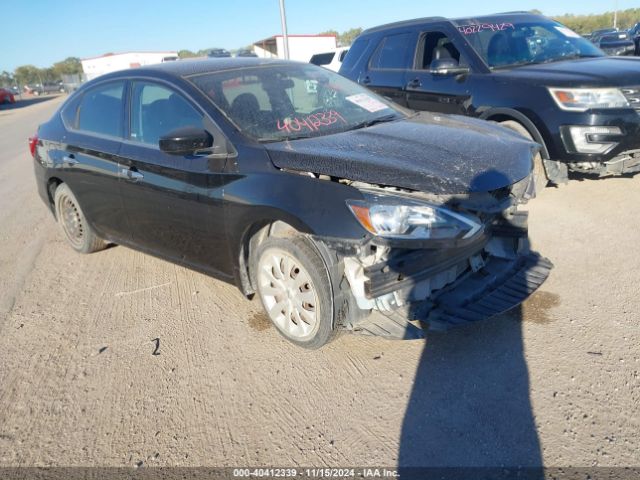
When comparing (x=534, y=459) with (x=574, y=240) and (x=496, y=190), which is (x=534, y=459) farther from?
(x=574, y=240)

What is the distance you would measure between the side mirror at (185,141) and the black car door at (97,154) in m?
1.09

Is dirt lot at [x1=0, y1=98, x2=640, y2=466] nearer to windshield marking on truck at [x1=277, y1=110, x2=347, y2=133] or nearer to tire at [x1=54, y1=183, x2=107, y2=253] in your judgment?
tire at [x1=54, y1=183, x2=107, y2=253]

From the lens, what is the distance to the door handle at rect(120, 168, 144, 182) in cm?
402

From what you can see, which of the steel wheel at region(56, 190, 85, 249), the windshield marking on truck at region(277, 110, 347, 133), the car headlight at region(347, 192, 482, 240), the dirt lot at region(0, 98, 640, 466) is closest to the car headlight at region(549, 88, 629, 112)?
the dirt lot at region(0, 98, 640, 466)

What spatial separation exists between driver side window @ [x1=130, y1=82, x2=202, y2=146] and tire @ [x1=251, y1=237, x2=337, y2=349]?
106cm

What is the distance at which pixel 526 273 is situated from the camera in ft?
11.0

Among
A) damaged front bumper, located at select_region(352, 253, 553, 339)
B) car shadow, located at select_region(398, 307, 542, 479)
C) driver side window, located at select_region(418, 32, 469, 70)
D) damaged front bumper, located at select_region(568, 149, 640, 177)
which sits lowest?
car shadow, located at select_region(398, 307, 542, 479)

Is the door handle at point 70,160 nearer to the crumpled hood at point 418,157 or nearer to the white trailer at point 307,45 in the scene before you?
the crumpled hood at point 418,157

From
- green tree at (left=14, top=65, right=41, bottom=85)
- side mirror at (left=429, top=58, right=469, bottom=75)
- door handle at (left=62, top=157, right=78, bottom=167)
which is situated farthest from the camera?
green tree at (left=14, top=65, right=41, bottom=85)

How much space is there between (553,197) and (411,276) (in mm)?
3760

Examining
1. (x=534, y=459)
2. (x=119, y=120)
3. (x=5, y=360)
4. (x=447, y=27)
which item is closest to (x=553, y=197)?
(x=447, y=27)

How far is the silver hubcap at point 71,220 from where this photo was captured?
5203mm

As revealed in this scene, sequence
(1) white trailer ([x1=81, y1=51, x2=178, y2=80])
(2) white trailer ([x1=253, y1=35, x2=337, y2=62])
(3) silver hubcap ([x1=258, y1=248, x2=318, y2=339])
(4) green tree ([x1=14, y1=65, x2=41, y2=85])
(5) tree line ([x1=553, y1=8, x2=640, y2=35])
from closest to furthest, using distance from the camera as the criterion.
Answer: (3) silver hubcap ([x1=258, y1=248, x2=318, y2=339]), (2) white trailer ([x1=253, y1=35, x2=337, y2=62]), (1) white trailer ([x1=81, y1=51, x2=178, y2=80]), (5) tree line ([x1=553, y1=8, x2=640, y2=35]), (4) green tree ([x1=14, y1=65, x2=41, y2=85])

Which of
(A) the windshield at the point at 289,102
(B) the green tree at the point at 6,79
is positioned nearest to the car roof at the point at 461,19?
(A) the windshield at the point at 289,102
